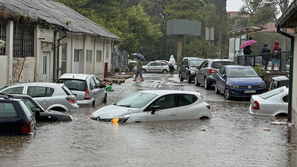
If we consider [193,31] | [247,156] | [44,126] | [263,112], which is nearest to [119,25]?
[193,31]

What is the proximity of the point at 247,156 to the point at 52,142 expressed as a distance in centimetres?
437

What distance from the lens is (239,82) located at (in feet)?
77.8

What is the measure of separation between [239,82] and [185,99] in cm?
860

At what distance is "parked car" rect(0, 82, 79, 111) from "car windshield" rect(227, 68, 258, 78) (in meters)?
10.9

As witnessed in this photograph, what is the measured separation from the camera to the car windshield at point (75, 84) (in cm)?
1912

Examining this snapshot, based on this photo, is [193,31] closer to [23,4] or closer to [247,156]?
[23,4]

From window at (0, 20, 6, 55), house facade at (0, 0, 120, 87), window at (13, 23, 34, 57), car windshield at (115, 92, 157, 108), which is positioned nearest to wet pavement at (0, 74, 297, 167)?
car windshield at (115, 92, 157, 108)

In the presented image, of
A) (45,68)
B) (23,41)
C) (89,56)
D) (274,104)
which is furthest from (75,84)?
(89,56)

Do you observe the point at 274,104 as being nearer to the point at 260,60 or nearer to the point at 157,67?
the point at 260,60

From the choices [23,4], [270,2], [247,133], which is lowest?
[247,133]

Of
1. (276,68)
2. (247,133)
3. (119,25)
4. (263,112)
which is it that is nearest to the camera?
(247,133)

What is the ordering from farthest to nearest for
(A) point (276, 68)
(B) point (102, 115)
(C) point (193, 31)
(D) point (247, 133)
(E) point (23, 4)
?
(C) point (193, 31), (A) point (276, 68), (E) point (23, 4), (B) point (102, 115), (D) point (247, 133)

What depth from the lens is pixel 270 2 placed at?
56625 millimetres

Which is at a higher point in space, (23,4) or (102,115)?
(23,4)
